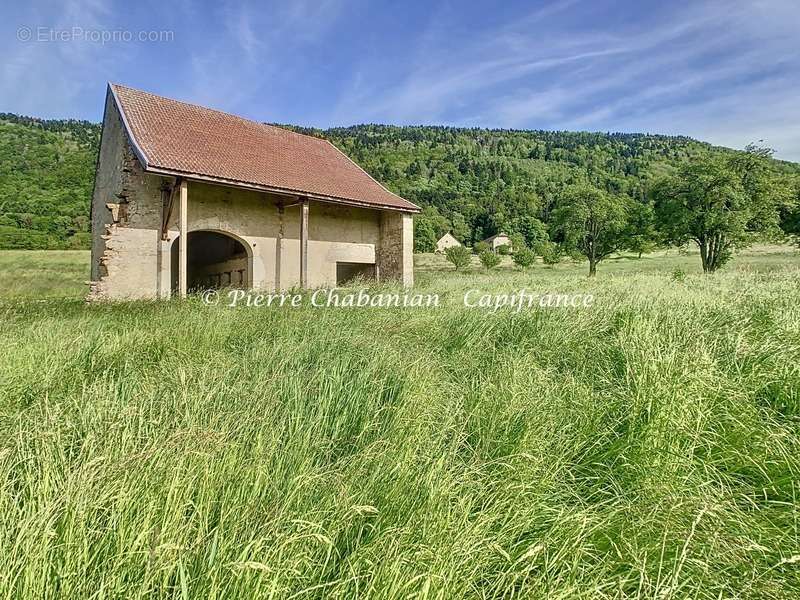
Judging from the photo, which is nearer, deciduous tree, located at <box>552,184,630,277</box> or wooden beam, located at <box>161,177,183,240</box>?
wooden beam, located at <box>161,177,183,240</box>

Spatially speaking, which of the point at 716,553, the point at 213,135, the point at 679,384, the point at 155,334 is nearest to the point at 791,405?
the point at 679,384

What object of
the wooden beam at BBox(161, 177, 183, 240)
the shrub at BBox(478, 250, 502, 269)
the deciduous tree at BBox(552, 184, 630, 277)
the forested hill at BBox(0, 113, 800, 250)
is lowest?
the wooden beam at BBox(161, 177, 183, 240)

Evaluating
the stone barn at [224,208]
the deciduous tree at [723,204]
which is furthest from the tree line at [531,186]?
the stone barn at [224,208]

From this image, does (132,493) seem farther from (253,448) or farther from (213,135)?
(213,135)

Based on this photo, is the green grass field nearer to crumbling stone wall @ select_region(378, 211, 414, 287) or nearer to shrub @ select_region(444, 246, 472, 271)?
crumbling stone wall @ select_region(378, 211, 414, 287)

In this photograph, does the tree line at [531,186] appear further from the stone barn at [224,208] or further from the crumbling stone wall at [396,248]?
the stone barn at [224,208]

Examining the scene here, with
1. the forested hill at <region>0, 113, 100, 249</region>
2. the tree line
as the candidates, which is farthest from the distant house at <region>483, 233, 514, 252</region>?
the forested hill at <region>0, 113, 100, 249</region>

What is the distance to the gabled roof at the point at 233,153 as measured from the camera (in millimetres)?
10844

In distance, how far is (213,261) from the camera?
1694cm

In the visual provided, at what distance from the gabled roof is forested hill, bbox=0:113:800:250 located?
37.3 m

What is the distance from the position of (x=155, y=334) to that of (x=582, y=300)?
6552 millimetres

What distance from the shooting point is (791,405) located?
2729 millimetres

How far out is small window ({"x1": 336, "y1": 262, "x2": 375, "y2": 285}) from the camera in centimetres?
1608

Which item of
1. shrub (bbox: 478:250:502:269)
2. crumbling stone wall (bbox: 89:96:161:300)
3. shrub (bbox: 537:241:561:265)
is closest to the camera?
crumbling stone wall (bbox: 89:96:161:300)
